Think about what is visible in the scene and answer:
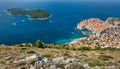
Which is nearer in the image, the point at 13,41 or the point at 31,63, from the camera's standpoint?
Answer: the point at 31,63

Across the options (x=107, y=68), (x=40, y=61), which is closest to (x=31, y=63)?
(x=40, y=61)

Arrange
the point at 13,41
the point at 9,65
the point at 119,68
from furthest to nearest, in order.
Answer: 1. the point at 13,41
2. the point at 9,65
3. the point at 119,68

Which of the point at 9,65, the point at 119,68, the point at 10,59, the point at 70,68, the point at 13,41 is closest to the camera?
the point at 70,68

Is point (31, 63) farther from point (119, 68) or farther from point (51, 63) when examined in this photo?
point (119, 68)

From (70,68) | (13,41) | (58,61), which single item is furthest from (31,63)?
(13,41)

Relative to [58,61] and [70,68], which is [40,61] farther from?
[70,68]

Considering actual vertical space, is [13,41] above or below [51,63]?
below

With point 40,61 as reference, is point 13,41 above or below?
below

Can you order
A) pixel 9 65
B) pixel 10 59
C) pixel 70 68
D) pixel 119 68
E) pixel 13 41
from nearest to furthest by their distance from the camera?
pixel 70 68, pixel 119 68, pixel 9 65, pixel 10 59, pixel 13 41

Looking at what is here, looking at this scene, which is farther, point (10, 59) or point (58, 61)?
point (10, 59)
